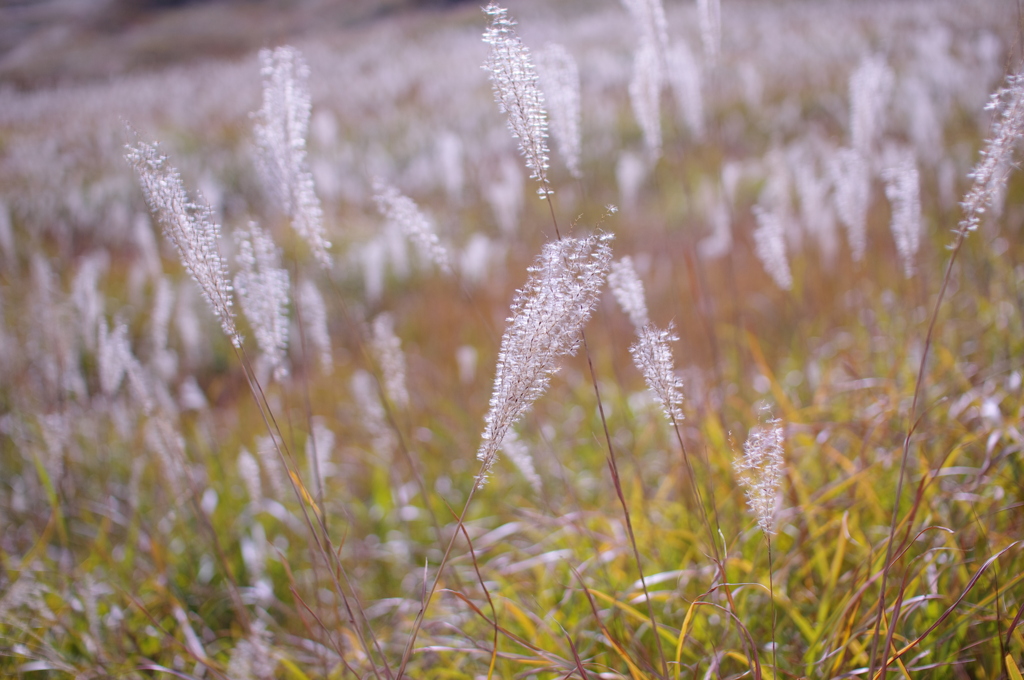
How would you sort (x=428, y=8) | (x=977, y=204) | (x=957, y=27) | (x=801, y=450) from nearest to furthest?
(x=977, y=204), (x=801, y=450), (x=957, y=27), (x=428, y=8)

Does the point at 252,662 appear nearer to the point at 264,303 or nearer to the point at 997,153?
the point at 264,303

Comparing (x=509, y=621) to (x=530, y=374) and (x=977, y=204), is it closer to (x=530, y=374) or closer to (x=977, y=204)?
(x=530, y=374)

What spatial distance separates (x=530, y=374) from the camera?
0.83 metres

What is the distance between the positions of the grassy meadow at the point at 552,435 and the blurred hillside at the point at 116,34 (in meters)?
7.97

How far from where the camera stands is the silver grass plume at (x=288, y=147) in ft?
4.02

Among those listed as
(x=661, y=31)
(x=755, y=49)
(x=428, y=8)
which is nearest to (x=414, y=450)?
(x=661, y=31)

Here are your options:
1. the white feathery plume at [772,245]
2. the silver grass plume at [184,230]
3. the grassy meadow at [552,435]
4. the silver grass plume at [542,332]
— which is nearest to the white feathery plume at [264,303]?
the grassy meadow at [552,435]

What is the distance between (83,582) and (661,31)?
2.60 m

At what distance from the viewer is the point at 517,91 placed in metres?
0.89

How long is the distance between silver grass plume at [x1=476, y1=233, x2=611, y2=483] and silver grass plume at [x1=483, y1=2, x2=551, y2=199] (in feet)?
0.42

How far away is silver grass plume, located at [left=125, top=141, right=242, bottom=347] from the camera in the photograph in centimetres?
92

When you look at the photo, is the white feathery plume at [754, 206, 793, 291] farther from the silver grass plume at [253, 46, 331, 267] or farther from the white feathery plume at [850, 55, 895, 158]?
the silver grass plume at [253, 46, 331, 267]

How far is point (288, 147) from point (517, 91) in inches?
23.0

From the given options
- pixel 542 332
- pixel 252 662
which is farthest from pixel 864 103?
pixel 252 662
